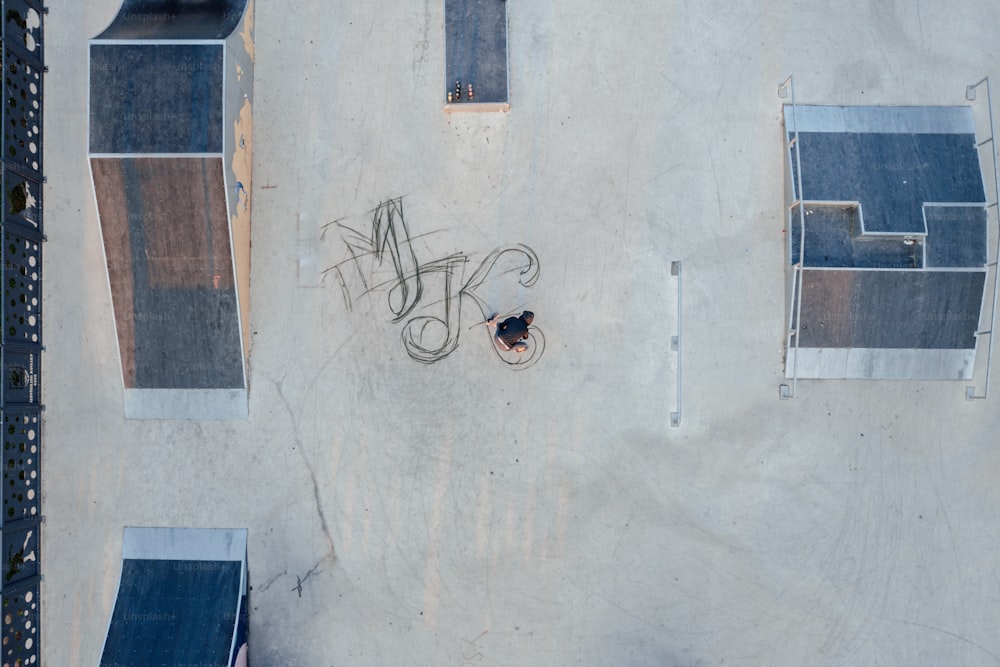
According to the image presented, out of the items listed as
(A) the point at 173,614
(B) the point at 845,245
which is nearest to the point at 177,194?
(A) the point at 173,614

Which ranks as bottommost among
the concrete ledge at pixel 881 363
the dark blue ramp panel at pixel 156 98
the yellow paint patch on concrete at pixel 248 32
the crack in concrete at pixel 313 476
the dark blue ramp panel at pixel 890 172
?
the crack in concrete at pixel 313 476

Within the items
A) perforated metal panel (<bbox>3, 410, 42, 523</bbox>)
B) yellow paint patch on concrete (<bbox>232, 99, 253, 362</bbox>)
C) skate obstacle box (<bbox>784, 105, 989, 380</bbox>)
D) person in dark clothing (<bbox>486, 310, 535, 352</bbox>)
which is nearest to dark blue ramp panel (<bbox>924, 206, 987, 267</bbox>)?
skate obstacle box (<bbox>784, 105, 989, 380</bbox>)

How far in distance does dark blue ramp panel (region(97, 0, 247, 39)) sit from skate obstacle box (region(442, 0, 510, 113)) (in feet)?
10.4

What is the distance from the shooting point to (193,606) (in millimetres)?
8453

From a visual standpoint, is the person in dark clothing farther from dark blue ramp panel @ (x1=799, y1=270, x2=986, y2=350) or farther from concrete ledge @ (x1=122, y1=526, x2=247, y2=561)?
concrete ledge @ (x1=122, y1=526, x2=247, y2=561)

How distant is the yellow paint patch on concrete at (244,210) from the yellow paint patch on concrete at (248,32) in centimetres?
78

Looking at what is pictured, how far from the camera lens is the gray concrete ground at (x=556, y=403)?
28.4ft

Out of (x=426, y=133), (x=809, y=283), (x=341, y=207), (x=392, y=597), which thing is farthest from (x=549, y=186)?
(x=392, y=597)

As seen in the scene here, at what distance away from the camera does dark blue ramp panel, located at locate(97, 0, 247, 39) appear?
8.31 meters

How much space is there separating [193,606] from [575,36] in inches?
406

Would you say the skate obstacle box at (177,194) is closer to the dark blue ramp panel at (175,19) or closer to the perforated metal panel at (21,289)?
the dark blue ramp panel at (175,19)

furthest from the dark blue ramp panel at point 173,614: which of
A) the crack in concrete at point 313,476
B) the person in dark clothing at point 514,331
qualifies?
the person in dark clothing at point 514,331

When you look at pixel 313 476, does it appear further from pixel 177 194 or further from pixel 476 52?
pixel 476 52

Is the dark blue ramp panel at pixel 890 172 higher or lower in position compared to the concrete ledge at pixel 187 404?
higher
